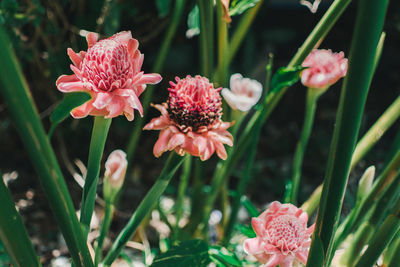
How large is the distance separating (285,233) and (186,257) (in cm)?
15

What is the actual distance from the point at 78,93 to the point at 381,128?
42 cm

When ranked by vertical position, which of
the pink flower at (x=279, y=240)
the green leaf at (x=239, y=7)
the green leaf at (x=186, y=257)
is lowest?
the green leaf at (x=186, y=257)

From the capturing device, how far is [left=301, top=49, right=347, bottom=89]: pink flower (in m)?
0.55

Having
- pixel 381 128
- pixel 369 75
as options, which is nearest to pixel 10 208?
pixel 369 75

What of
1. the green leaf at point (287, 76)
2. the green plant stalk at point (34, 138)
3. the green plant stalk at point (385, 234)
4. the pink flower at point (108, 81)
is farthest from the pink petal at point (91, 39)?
the green plant stalk at point (385, 234)

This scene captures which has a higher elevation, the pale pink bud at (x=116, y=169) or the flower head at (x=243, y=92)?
the flower head at (x=243, y=92)

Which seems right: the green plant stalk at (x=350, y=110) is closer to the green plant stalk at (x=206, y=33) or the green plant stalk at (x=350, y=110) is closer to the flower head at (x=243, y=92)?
the flower head at (x=243, y=92)

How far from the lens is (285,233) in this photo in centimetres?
43

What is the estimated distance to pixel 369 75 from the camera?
30 cm

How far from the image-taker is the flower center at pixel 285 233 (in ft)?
1.40

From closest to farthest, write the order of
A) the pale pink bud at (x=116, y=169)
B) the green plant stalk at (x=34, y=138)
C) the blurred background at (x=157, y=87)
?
the green plant stalk at (x=34, y=138) < the pale pink bud at (x=116, y=169) < the blurred background at (x=157, y=87)

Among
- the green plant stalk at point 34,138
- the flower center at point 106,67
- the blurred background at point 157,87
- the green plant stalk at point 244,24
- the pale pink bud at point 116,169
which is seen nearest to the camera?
the green plant stalk at point 34,138

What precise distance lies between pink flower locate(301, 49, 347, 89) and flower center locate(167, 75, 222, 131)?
0.18 meters

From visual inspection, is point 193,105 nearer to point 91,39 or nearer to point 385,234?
point 91,39
